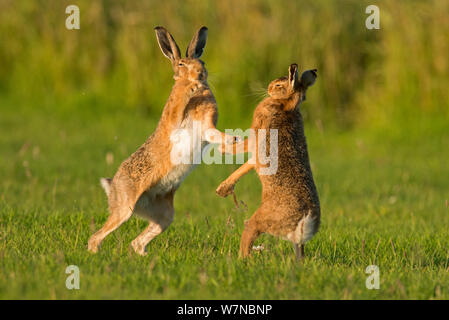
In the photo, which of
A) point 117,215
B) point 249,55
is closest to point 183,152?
point 117,215

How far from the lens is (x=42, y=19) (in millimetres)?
16703

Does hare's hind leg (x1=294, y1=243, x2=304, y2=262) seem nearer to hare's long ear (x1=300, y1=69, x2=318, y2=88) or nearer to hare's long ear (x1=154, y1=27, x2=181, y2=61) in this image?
hare's long ear (x1=300, y1=69, x2=318, y2=88)

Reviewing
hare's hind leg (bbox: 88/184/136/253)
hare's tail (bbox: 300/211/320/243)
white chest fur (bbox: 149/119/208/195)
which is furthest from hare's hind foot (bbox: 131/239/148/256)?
hare's tail (bbox: 300/211/320/243)

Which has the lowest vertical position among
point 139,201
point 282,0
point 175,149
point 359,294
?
point 359,294

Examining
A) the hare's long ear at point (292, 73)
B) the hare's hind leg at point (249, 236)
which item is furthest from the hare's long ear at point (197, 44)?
the hare's hind leg at point (249, 236)

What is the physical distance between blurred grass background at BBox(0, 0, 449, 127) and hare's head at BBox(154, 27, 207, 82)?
6.47 m

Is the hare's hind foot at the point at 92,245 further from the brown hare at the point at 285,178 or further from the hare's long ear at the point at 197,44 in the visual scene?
the hare's long ear at the point at 197,44

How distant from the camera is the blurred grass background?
13.7 meters

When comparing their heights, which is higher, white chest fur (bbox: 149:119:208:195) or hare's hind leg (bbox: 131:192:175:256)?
white chest fur (bbox: 149:119:208:195)

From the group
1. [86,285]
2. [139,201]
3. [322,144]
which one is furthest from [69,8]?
[86,285]

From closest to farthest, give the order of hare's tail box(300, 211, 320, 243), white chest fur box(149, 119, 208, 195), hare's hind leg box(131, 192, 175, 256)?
hare's tail box(300, 211, 320, 243) < white chest fur box(149, 119, 208, 195) < hare's hind leg box(131, 192, 175, 256)

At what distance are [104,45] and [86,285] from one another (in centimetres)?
1154

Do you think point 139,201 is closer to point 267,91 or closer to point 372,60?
point 267,91

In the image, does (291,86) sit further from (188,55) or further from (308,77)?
(188,55)
